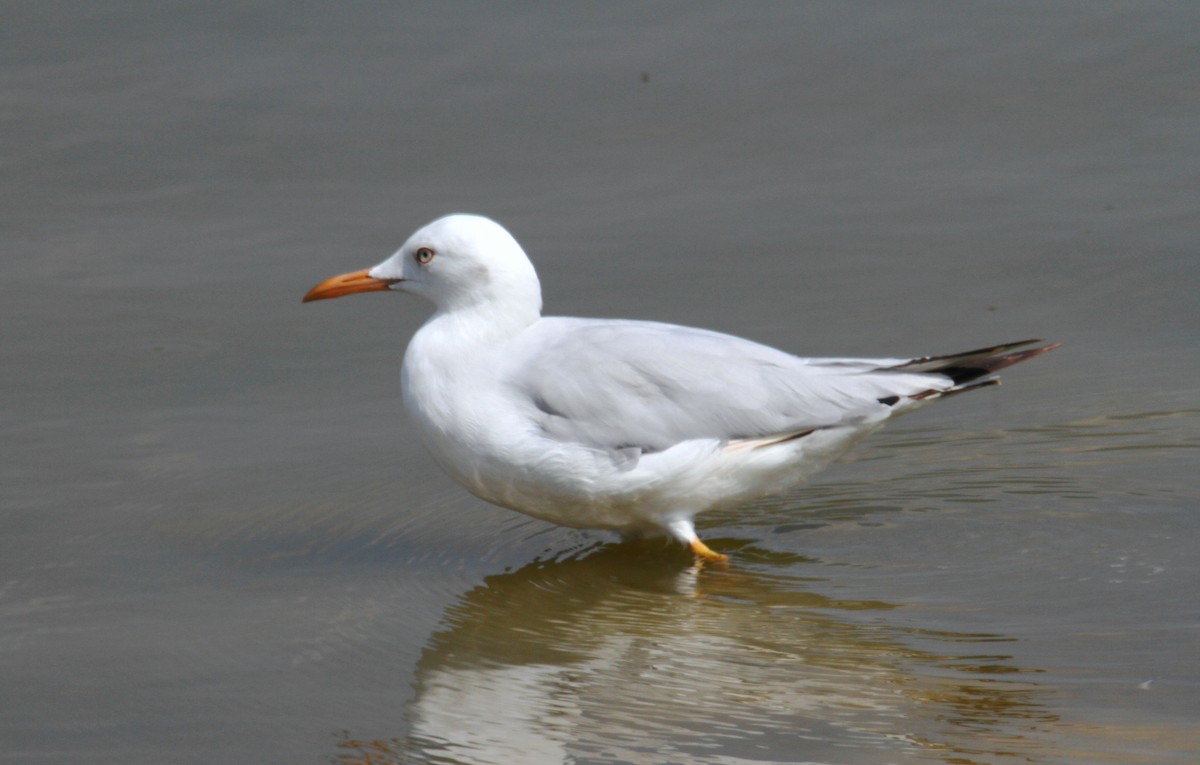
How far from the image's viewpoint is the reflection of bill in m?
4.30

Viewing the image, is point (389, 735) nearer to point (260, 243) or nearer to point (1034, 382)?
point (1034, 382)

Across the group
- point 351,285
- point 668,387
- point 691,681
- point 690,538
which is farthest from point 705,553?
point 351,285

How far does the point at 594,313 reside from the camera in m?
7.79

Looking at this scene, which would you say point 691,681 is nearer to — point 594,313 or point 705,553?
point 705,553

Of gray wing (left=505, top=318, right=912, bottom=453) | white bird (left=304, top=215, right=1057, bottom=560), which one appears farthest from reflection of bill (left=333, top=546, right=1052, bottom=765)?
gray wing (left=505, top=318, right=912, bottom=453)

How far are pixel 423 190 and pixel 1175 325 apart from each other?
400 cm

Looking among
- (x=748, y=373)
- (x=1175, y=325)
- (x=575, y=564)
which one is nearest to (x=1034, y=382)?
(x=1175, y=325)

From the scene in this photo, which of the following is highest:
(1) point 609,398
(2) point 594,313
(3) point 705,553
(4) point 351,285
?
(4) point 351,285

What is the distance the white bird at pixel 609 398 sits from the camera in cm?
544

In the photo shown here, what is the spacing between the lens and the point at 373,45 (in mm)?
10359

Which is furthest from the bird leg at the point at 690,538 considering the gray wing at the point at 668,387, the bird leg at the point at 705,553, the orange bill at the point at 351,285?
the orange bill at the point at 351,285

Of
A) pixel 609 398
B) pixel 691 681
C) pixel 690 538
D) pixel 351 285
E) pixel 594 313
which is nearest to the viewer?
pixel 691 681

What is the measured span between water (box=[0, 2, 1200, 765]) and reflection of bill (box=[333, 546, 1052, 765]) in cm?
2

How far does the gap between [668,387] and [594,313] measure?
7.42 ft
